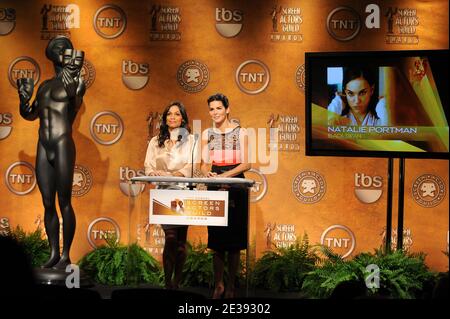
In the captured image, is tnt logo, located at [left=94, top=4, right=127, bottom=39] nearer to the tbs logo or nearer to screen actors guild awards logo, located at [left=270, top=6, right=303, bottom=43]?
screen actors guild awards logo, located at [left=270, top=6, right=303, bottom=43]

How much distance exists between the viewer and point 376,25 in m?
6.84

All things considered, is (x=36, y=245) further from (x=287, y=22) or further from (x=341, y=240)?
(x=287, y=22)

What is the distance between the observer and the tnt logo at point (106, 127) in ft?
23.5

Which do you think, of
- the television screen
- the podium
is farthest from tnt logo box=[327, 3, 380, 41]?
the podium

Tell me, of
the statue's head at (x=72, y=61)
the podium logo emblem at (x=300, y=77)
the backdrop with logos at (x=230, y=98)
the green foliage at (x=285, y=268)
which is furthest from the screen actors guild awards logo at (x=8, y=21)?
the green foliage at (x=285, y=268)

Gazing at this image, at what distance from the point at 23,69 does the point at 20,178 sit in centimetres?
106

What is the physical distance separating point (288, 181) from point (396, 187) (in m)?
0.99

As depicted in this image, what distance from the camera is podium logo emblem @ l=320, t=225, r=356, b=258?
22.6ft

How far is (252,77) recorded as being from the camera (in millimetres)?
6996

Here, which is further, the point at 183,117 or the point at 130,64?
the point at 130,64

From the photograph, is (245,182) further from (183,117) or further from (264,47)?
(264,47)

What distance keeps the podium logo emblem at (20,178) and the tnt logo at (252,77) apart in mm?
2210

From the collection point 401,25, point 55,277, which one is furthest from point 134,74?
point 401,25
